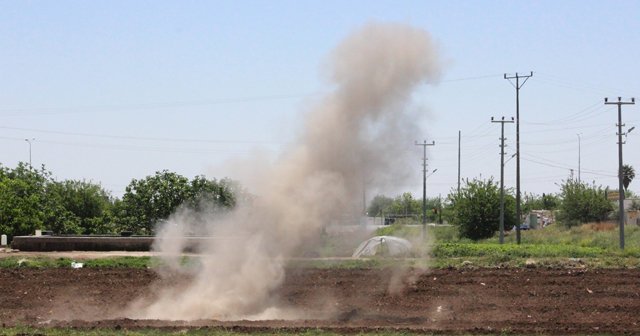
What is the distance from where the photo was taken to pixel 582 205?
3844 inches

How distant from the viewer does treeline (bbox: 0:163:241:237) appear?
6072 centimetres

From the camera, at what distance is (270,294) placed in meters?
25.5

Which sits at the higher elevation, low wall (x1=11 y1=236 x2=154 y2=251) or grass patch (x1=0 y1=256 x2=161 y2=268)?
low wall (x1=11 y1=236 x2=154 y2=251)

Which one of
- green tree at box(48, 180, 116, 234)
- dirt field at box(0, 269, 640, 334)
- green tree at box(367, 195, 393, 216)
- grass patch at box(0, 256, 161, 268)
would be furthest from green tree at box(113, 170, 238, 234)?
green tree at box(367, 195, 393, 216)

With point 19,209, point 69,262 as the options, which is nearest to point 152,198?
point 19,209

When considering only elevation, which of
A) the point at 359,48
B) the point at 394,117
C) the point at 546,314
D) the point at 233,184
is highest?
the point at 359,48

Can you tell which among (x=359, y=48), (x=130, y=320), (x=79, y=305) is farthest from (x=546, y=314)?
(x=79, y=305)

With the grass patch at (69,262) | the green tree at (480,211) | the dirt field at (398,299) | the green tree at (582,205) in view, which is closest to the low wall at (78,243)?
the grass patch at (69,262)

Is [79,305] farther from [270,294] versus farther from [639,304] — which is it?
[639,304]

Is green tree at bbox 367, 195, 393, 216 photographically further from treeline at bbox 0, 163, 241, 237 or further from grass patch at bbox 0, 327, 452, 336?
treeline at bbox 0, 163, 241, 237

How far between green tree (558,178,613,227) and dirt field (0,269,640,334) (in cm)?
6421

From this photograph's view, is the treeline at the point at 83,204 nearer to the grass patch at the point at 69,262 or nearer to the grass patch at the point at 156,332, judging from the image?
the grass patch at the point at 69,262

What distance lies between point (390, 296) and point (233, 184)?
6455 millimetres

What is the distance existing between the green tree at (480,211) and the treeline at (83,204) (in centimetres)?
2487
